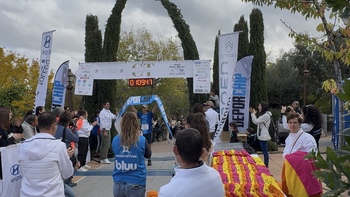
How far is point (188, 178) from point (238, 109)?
10.4 m

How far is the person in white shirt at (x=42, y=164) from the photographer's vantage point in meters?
3.89

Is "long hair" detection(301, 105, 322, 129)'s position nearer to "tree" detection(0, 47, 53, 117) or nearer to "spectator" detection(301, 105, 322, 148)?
"spectator" detection(301, 105, 322, 148)

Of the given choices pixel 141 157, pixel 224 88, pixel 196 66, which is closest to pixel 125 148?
pixel 141 157

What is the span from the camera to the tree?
2767 centimetres

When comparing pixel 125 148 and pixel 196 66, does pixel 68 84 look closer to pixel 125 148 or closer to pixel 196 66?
pixel 196 66

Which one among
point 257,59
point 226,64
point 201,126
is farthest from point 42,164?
point 257,59

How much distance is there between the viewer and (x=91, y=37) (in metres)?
15.0

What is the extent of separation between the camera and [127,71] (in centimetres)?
1418

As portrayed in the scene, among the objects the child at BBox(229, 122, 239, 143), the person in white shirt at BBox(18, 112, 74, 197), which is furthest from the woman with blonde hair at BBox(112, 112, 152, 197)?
the child at BBox(229, 122, 239, 143)

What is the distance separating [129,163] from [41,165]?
109cm

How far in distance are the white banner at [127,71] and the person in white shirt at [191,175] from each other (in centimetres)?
1129

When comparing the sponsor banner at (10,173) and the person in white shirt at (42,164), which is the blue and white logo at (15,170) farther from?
the person in white shirt at (42,164)

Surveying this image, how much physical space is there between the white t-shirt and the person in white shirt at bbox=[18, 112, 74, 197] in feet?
6.18

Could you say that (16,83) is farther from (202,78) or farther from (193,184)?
(193,184)
